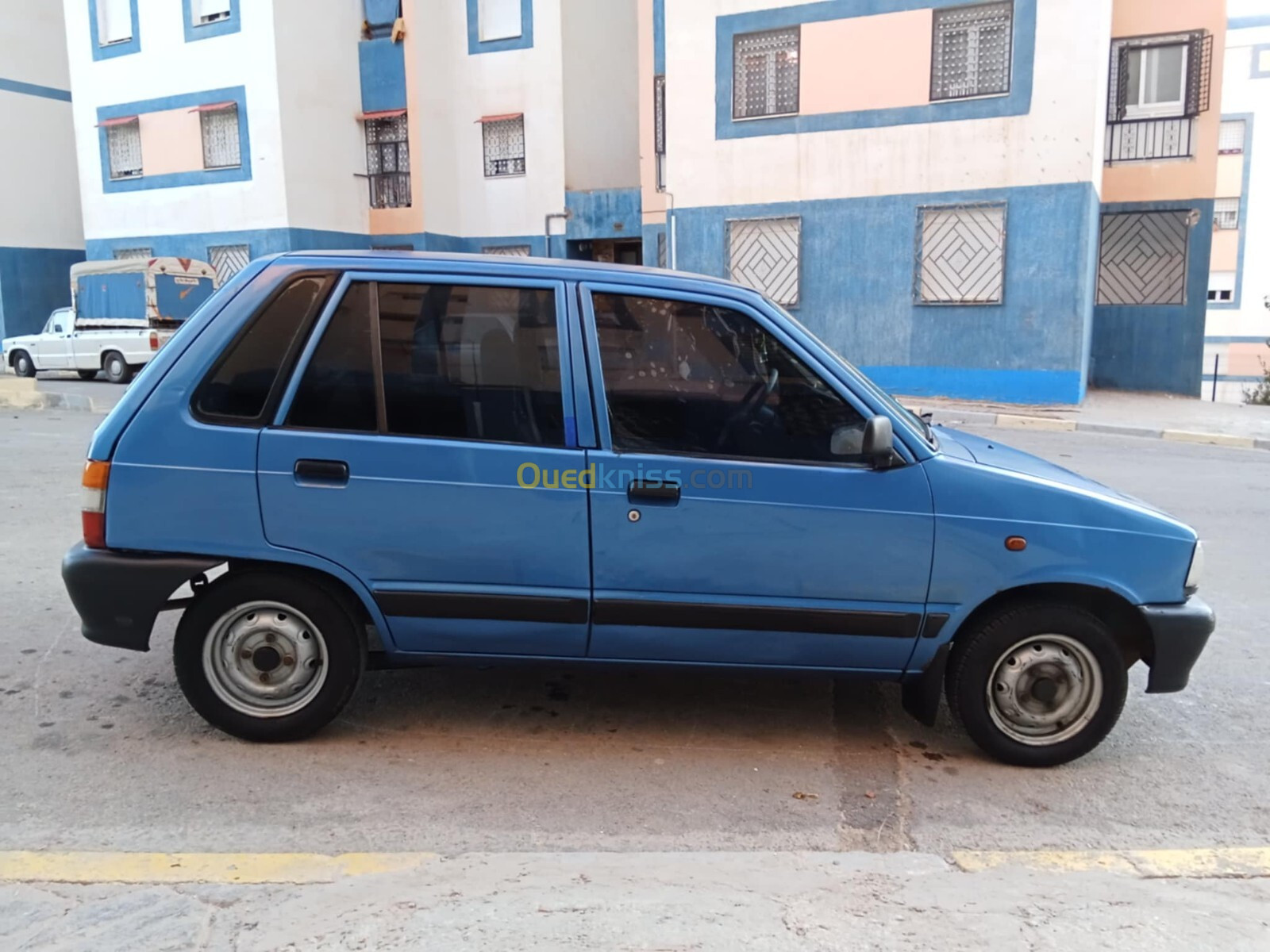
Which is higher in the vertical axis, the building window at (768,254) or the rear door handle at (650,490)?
the building window at (768,254)

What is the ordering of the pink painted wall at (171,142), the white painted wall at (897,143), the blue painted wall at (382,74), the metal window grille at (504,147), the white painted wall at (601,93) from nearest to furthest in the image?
the white painted wall at (897,143) < the white painted wall at (601,93) < the pink painted wall at (171,142) < the blue painted wall at (382,74) < the metal window grille at (504,147)

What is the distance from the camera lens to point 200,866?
9.96ft

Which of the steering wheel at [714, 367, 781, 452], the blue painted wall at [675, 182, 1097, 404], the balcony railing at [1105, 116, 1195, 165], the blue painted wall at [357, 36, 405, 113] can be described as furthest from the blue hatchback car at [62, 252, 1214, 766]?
Result: the blue painted wall at [357, 36, 405, 113]

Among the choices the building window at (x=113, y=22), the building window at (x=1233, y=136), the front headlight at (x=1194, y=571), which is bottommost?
the front headlight at (x=1194, y=571)

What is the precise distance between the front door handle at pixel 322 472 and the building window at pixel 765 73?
49.7 feet

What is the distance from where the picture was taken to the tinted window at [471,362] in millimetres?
3662

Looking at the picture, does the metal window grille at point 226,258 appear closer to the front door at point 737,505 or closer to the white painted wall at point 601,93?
the white painted wall at point 601,93

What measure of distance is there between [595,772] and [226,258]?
878 inches

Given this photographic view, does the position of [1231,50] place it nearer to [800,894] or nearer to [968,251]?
[968,251]

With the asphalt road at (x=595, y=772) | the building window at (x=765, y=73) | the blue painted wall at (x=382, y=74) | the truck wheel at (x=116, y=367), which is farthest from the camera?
the blue painted wall at (x=382, y=74)

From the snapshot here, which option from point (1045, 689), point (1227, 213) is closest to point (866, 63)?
point (1045, 689)

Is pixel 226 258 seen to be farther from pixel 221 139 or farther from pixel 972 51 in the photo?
pixel 972 51

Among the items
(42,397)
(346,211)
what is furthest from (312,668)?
(346,211)

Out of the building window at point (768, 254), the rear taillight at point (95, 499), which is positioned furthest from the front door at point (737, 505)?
the building window at point (768, 254)
